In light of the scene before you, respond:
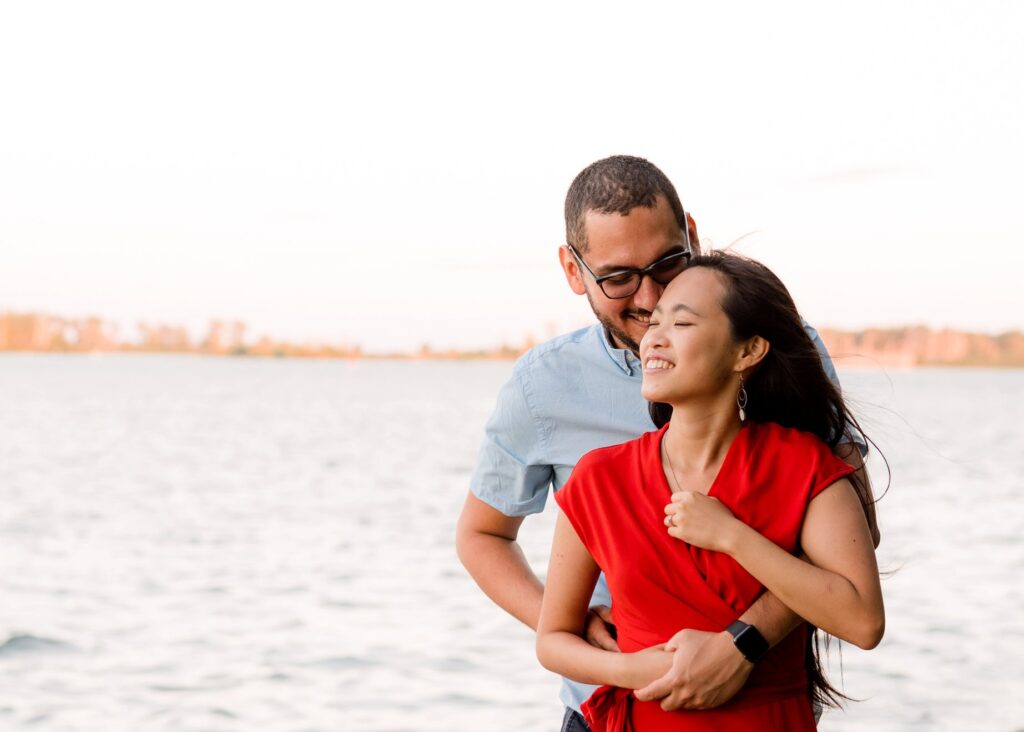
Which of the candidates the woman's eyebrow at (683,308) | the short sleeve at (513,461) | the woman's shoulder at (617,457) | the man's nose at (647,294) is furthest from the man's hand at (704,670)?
the short sleeve at (513,461)

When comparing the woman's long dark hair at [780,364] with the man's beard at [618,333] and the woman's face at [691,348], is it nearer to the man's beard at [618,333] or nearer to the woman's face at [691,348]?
the woman's face at [691,348]

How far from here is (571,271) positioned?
2.84 metres

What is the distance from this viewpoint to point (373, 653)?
10.5 metres

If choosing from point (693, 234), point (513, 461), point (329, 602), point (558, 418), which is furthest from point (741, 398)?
point (329, 602)

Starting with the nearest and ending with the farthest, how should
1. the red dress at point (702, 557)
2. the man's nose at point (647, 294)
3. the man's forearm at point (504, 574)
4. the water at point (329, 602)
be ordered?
the red dress at point (702, 557)
the man's nose at point (647, 294)
the man's forearm at point (504, 574)
the water at point (329, 602)

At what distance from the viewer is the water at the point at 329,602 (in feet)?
29.5

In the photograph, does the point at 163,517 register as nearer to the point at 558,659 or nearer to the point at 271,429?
the point at 558,659

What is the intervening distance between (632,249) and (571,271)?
0.83 feet

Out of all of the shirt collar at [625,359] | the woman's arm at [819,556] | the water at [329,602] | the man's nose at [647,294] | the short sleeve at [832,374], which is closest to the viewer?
the woman's arm at [819,556]

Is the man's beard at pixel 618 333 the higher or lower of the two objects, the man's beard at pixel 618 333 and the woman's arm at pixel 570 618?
the higher

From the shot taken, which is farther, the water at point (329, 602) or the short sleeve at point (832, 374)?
the water at point (329, 602)

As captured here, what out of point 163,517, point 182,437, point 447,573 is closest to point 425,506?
point 163,517

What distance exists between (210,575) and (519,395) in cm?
1270

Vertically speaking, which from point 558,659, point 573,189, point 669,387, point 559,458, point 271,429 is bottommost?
point 271,429
